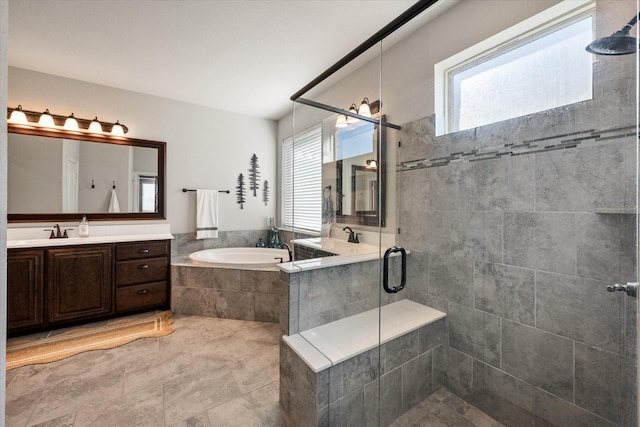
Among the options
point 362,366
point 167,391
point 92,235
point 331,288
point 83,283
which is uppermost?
point 92,235

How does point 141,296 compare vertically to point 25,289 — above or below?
below

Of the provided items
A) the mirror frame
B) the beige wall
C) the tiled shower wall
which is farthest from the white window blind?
the beige wall

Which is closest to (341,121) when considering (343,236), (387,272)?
(343,236)

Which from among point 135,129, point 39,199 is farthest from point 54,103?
point 39,199

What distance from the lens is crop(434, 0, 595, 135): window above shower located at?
133 cm

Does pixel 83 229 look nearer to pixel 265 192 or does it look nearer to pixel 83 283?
pixel 83 283

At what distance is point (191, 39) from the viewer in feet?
7.60

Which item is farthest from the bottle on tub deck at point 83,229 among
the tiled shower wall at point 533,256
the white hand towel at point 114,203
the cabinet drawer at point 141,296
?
the tiled shower wall at point 533,256

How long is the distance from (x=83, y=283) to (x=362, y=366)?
2.96m

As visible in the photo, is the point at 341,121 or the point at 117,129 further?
the point at 117,129

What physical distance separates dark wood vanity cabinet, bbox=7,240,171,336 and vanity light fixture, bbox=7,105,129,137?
54.5 inches

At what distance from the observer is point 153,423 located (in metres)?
1.52

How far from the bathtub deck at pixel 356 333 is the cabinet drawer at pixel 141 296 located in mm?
2287

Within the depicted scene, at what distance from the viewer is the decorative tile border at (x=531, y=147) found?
1204 mm
